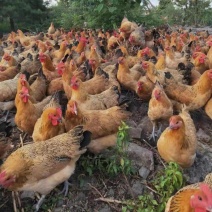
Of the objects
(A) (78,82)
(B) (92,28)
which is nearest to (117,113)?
(A) (78,82)

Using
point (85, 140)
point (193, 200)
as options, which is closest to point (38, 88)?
point (85, 140)

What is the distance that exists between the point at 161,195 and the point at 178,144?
0.63m

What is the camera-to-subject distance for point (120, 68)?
214 inches

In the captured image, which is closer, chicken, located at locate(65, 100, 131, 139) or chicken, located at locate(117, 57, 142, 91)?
chicken, located at locate(65, 100, 131, 139)

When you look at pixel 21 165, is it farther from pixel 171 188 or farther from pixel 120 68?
pixel 120 68

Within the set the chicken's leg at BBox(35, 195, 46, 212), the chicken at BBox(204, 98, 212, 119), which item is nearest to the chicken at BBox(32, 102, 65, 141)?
the chicken's leg at BBox(35, 195, 46, 212)

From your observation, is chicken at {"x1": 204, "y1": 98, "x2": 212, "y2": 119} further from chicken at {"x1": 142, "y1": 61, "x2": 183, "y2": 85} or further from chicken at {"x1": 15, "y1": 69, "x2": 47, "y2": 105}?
chicken at {"x1": 15, "y1": 69, "x2": 47, "y2": 105}

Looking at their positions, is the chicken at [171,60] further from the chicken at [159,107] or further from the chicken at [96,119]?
the chicken at [96,119]

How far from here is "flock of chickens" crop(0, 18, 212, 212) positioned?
10.6 ft

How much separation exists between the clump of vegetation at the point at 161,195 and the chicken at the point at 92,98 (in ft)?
4.91

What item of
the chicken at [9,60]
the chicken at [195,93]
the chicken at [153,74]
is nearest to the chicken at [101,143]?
the chicken at [195,93]

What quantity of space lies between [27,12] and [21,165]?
15.5 meters

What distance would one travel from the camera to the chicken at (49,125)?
11.8ft

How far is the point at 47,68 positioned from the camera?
231 inches
